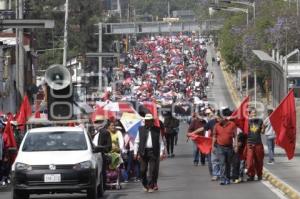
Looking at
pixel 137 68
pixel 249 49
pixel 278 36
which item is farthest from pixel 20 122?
pixel 137 68

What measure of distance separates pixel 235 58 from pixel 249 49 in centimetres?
1288

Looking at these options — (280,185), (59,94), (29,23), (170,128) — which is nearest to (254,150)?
(280,185)

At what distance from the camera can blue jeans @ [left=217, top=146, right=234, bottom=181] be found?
2352 centimetres

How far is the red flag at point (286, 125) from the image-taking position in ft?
76.8

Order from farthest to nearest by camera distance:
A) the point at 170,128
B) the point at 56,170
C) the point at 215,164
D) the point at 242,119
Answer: the point at 170,128
the point at 242,119
the point at 215,164
the point at 56,170

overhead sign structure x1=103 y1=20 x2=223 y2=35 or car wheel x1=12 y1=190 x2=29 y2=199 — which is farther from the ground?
overhead sign structure x1=103 y1=20 x2=223 y2=35

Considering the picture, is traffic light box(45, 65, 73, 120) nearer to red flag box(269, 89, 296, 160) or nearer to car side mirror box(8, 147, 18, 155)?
car side mirror box(8, 147, 18, 155)

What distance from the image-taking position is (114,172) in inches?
911

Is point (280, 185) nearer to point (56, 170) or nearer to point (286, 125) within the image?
point (286, 125)

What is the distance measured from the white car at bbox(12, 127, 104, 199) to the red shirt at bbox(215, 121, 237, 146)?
4187 millimetres

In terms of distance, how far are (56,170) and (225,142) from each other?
540 centimetres

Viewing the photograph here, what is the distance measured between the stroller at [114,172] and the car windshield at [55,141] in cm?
245

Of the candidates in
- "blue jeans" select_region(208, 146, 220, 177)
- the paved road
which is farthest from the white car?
"blue jeans" select_region(208, 146, 220, 177)

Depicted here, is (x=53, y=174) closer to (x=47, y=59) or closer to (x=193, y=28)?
(x=47, y=59)
